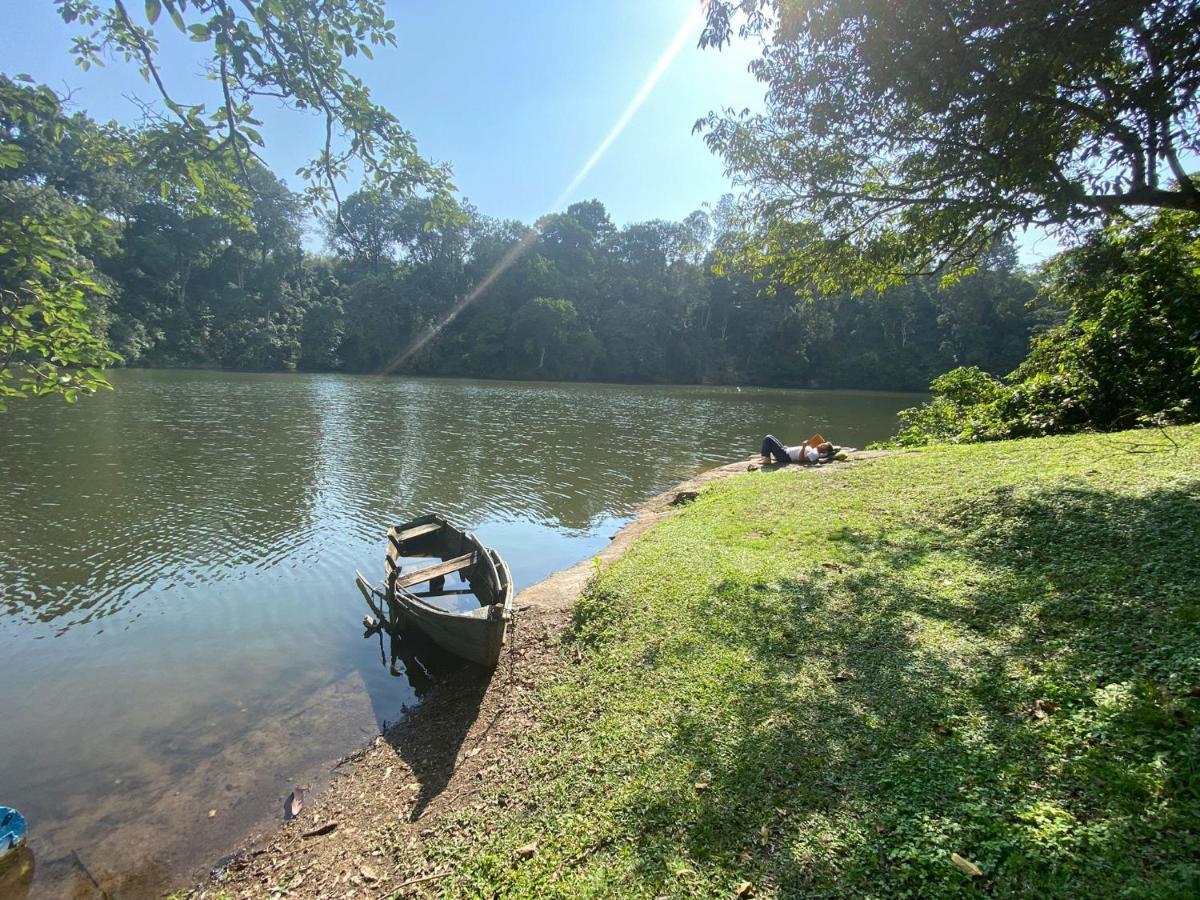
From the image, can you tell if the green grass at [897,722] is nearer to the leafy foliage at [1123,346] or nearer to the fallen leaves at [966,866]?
the fallen leaves at [966,866]

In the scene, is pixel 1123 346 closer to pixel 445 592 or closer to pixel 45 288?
pixel 445 592

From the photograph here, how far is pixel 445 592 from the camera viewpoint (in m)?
9.72

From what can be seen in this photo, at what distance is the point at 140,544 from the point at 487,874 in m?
11.8

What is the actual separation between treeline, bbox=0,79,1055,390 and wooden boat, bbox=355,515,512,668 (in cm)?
5904

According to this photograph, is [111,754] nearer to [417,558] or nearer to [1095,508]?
[417,558]

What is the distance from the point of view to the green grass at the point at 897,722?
113 inches

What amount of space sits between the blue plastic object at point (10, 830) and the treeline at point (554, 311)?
215ft

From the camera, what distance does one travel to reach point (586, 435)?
1083 inches

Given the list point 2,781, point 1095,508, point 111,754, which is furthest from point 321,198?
point 1095,508

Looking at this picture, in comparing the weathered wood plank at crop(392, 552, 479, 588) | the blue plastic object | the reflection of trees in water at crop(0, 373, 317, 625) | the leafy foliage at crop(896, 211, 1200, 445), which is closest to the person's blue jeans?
the leafy foliage at crop(896, 211, 1200, 445)

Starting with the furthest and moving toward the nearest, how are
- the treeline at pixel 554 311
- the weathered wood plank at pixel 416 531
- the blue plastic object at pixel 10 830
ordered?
the treeline at pixel 554 311
the weathered wood plank at pixel 416 531
the blue plastic object at pixel 10 830

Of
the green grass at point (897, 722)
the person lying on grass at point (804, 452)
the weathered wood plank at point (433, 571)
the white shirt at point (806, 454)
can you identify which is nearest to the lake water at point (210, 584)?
the weathered wood plank at point (433, 571)

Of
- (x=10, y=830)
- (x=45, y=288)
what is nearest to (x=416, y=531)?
(x=10, y=830)

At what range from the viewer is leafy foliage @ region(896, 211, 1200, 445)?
34.2ft
